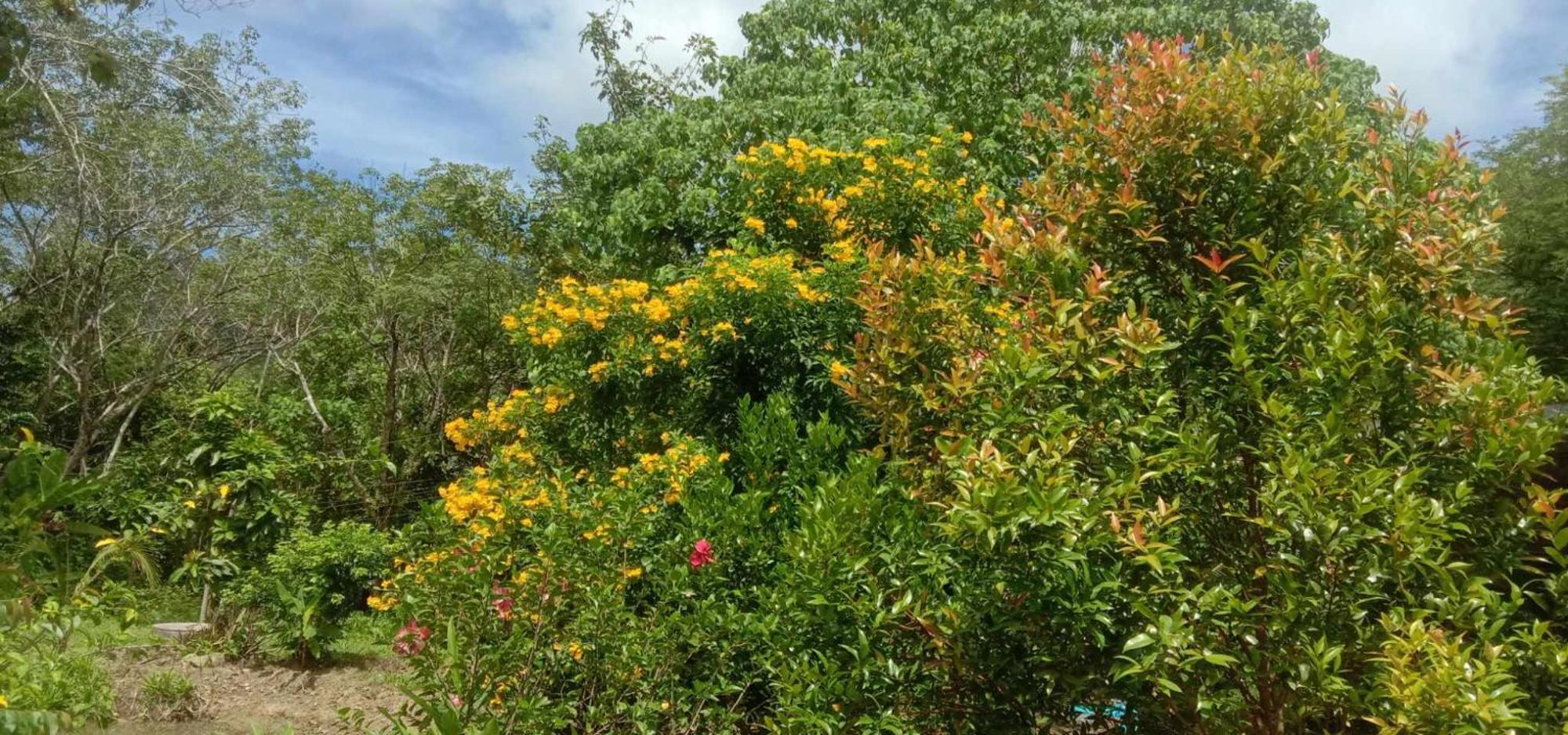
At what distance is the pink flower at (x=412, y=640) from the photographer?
2.85 m

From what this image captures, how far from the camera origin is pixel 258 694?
18.8ft

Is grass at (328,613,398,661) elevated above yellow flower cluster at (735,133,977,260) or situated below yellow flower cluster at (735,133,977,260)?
below

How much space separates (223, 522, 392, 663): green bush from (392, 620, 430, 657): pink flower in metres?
3.80

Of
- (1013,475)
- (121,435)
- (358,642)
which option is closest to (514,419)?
(358,642)

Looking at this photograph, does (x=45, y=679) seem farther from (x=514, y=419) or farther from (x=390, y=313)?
(x=390, y=313)

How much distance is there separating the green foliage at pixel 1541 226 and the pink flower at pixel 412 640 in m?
13.9

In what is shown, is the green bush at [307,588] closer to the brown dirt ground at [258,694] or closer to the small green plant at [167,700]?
the brown dirt ground at [258,694]

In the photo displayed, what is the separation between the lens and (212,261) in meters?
12.3

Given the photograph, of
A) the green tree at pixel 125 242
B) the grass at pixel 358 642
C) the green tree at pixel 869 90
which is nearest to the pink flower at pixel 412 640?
the grass at pixel 358 642

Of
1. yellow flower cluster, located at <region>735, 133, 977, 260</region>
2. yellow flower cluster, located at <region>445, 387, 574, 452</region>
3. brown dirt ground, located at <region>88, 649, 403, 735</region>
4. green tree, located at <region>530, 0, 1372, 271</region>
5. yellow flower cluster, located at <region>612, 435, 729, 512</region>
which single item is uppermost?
green tree, located at <region>530, 0, 1372, 271</region>

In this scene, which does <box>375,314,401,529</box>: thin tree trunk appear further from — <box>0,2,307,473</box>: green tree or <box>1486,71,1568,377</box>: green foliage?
<box>1486,71,1568,377</box>: green foliage

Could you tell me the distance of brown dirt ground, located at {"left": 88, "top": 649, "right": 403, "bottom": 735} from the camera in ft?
16.2

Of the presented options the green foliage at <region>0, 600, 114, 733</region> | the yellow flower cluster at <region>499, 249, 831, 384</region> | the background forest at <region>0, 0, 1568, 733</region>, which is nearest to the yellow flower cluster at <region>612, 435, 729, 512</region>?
the background forest at <region>0, 0, 1568, 733</region>

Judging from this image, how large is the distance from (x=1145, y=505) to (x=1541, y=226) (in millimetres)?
16282
